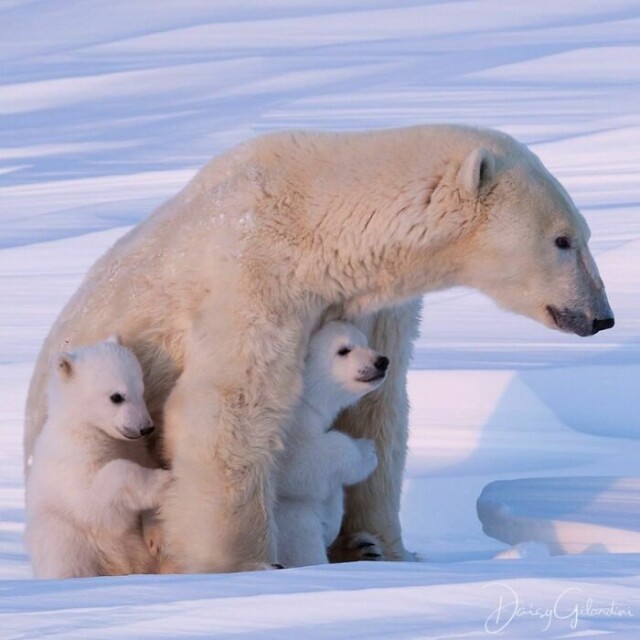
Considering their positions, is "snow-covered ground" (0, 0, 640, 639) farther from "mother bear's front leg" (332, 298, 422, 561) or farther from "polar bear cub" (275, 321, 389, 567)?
"polar bear cub" (275, 321, 389, 567)

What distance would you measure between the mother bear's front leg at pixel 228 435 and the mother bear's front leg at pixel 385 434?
641mm

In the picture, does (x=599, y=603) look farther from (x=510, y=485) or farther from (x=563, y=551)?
(x=510, y=485)

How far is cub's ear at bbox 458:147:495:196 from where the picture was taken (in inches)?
188

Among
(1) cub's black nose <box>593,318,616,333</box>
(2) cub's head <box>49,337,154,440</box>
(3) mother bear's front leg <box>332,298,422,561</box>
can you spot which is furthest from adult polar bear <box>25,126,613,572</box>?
(3) mother bear's front leg <box>332,298,422,561</box>

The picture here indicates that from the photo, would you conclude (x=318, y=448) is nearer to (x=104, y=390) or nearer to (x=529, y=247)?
(x=104, y=390)

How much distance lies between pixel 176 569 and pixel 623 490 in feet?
5.85

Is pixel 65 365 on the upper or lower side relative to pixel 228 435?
upper

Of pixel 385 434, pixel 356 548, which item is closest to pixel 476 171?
pixel 385 434

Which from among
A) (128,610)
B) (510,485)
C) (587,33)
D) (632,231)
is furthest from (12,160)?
(128,610)

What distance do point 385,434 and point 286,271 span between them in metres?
1.00

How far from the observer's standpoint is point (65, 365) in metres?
4.99

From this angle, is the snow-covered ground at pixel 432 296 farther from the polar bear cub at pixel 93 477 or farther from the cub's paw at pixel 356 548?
the polar bear cub at pixel 93 477

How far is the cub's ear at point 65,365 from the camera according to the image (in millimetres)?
4977

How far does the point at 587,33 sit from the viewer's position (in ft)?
62.7
